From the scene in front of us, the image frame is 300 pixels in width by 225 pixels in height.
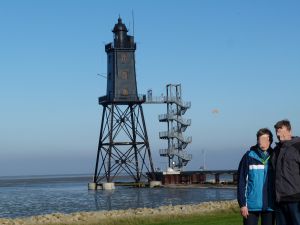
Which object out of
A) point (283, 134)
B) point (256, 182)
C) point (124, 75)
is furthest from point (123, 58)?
point (283, 134)

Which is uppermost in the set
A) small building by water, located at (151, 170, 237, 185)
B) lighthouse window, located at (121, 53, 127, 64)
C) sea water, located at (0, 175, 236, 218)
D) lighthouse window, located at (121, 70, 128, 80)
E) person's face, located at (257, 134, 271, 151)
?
lighthouse window, located at (121, 53, 127, 64)

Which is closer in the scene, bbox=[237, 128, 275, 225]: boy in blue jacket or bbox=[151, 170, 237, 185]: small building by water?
bbox=[237, 128, 275, 225]: boy in blue jacket

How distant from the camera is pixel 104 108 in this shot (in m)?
71.0

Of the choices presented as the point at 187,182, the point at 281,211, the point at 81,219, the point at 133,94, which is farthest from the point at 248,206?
the point at 187,182

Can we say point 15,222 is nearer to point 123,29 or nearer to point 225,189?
point 225,189

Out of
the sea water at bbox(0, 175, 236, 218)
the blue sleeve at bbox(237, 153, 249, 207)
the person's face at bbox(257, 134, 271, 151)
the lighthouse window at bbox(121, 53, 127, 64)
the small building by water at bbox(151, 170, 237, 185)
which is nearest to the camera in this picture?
the person's face at bbox(257, 134, 271, 151)

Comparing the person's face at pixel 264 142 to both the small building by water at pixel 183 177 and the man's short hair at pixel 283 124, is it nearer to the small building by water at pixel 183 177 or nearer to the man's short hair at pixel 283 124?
the man's short hair at pixel 283 124

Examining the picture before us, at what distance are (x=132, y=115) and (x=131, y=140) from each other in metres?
2.65

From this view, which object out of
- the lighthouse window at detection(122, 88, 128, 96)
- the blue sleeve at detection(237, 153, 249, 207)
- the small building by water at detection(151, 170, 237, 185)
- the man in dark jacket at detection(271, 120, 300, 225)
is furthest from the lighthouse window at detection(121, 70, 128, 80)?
the man in dark jacket at detection(271, 120, 300, 225)

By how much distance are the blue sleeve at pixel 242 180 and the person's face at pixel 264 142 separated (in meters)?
0.30

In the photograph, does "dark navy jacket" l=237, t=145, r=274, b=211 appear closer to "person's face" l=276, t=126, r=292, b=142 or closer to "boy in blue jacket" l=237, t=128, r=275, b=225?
"boy in blue jacket" l=237, t=128, r=275, b=225

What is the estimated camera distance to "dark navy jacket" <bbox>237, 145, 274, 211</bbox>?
30.0 ft

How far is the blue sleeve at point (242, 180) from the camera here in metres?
9.22

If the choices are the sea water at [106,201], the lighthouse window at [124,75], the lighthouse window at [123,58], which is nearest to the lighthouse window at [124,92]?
the lighthouse window at [124,75]
